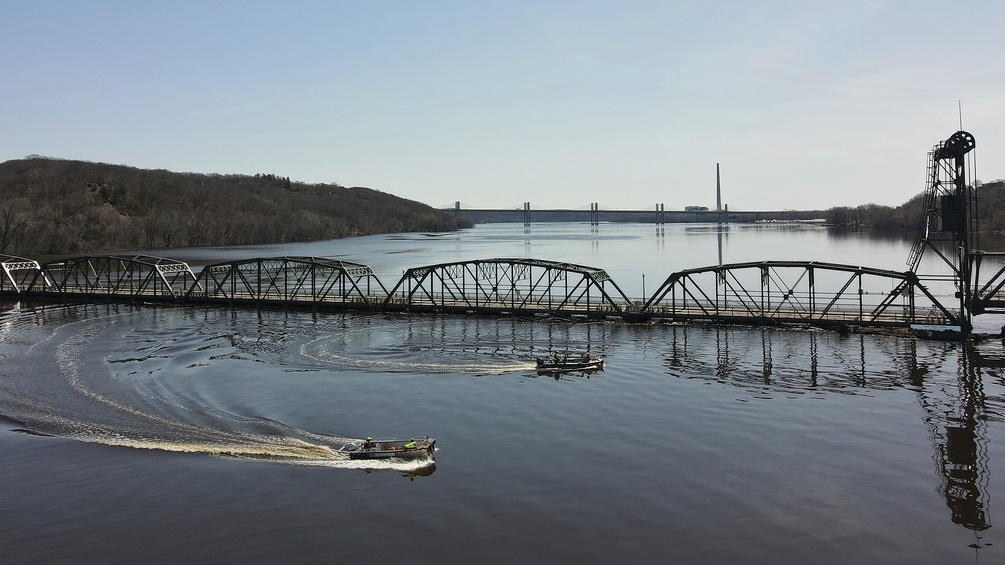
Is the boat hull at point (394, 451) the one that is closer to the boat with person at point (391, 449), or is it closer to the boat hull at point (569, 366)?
the boat with person at point (391, 449)

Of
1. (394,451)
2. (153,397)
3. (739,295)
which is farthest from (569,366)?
(739,295)

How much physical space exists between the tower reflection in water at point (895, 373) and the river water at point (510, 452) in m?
0.23

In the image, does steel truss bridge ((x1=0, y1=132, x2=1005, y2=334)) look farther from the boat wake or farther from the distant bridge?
the boat wake

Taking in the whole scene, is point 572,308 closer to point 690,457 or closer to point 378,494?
point 690,457

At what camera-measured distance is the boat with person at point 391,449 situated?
124ft

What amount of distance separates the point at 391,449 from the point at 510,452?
20.0 ft

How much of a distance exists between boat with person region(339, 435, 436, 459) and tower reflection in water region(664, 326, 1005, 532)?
76.9 ft

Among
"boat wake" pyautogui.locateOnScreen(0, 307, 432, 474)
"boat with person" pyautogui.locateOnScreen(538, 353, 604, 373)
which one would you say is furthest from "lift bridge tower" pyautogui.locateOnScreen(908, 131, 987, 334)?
"boat wake" pyautogui.locateOnScreen(0, 307, 432, 474)

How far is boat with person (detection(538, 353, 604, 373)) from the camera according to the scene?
57.9m

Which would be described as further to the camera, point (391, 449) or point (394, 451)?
point (391, 449)

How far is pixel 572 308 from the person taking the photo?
8569 centimetres

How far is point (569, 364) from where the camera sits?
58.2m

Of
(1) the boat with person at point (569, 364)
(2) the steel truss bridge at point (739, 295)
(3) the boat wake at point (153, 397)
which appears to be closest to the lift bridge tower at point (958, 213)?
(2) the steel truss bridge at point (739, 295)

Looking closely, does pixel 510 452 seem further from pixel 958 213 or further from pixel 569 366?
pixel 958 213
